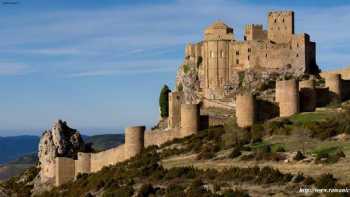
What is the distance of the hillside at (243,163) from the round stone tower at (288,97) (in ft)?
2.20

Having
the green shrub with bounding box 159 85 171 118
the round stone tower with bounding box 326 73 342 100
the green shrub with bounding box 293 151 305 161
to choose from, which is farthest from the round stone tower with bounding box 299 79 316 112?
the green shrub with bounding box 159 85 171 118

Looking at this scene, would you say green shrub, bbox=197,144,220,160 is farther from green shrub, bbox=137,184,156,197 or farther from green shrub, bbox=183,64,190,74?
green shrub, bbox=183,64,190,74

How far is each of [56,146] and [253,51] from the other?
14.9 m

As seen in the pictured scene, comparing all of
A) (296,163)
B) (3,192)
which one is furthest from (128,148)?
(296,163)

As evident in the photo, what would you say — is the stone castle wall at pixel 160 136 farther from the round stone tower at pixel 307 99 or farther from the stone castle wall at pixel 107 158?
the round stone tower at pixel 307 99

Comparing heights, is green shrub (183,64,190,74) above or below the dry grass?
above

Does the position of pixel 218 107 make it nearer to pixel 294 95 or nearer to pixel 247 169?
pixel 294 95

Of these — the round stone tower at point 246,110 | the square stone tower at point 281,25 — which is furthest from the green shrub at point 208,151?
the square stone tower at point 281,25

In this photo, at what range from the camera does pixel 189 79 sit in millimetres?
67000

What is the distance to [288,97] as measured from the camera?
50094 mm

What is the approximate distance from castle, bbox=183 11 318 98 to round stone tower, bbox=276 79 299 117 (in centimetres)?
1131

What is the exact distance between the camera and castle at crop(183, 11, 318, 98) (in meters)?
62.0

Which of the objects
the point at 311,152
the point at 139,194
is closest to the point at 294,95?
the point at 311,152

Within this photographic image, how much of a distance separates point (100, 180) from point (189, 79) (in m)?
19.0
